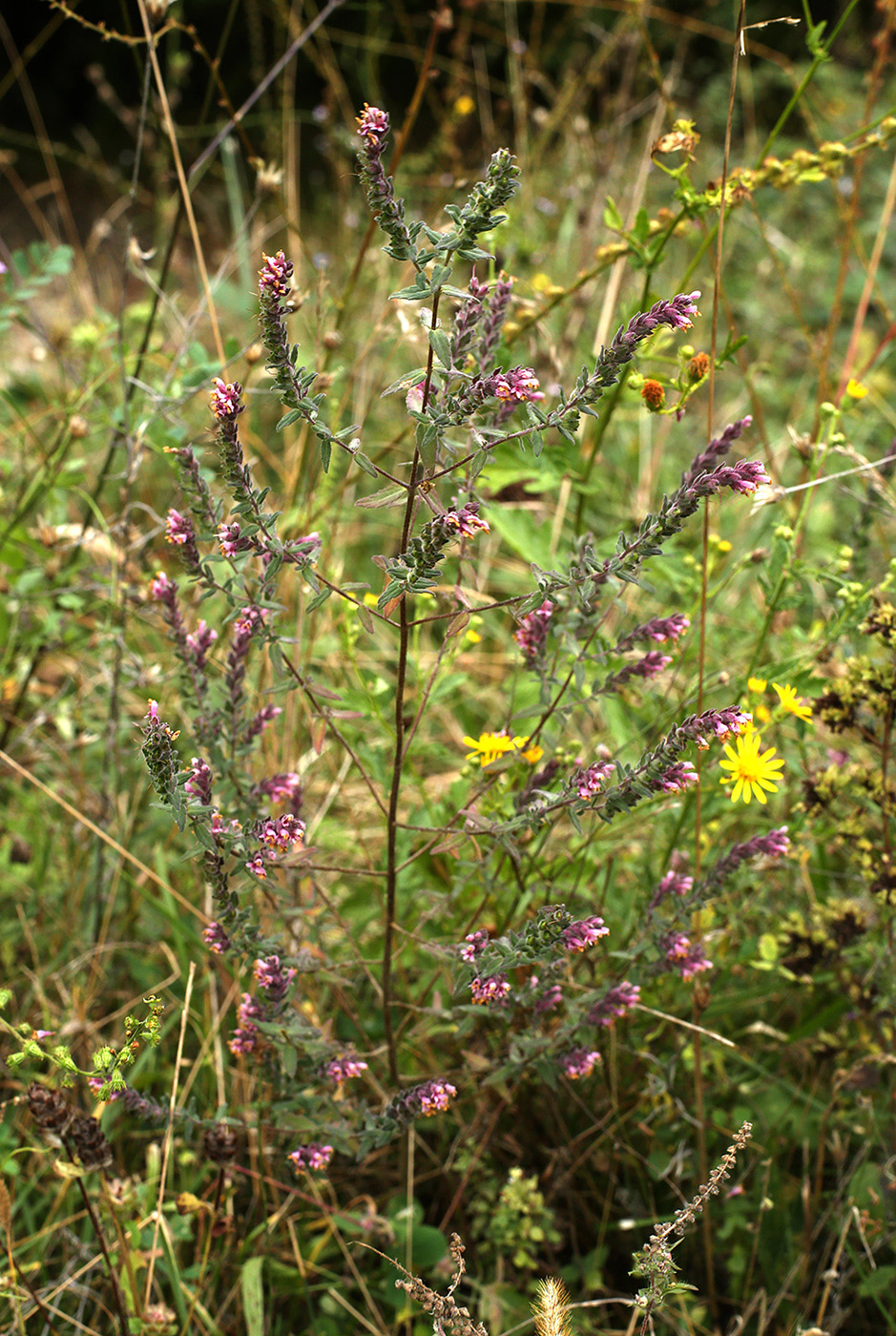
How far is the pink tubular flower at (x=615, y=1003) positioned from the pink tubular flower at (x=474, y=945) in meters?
0.23

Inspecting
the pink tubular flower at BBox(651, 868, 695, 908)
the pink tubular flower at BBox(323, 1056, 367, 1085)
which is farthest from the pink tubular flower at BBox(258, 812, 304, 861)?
the pink tubular flower at BBox(651, 868, 695, 908)

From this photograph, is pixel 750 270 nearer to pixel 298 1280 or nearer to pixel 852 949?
pixel 852 949

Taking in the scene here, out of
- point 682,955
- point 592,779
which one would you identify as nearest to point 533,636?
point 592,779

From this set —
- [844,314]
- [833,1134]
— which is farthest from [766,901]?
[844,314]

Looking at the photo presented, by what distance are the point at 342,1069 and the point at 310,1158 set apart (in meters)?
0.14

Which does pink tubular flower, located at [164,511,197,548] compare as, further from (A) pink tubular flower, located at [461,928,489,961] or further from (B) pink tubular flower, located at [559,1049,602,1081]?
(B) pink tubular flower, located at [559,1049,602,1081]

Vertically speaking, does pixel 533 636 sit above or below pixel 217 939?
above

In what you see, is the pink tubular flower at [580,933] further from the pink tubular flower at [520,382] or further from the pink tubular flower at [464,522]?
the pink tubular flower at [520,382]

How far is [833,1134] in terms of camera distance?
66.6 inches

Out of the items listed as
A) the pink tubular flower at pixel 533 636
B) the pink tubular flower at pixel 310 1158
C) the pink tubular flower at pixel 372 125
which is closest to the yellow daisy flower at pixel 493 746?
the pink tubular flower at pixel 533 636

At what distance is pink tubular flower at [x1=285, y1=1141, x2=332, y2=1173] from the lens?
54.8 inches

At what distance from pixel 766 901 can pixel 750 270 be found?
3935 millimetres

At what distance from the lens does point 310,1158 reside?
4.66ft

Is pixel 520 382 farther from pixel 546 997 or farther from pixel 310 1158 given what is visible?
pixel 310 1158
